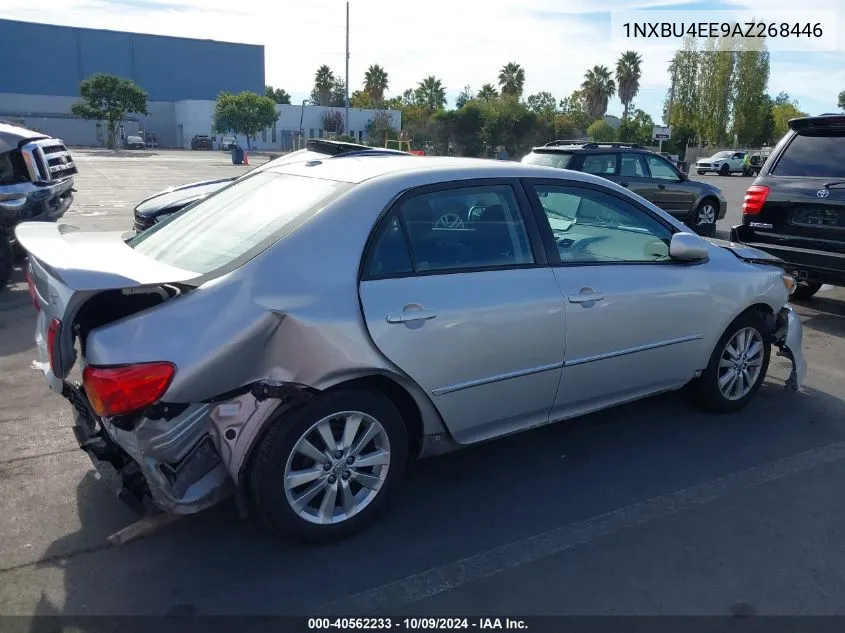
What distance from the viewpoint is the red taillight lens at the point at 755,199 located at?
23.6 feet

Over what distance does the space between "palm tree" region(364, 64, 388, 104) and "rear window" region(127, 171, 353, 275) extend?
8249 centimetres

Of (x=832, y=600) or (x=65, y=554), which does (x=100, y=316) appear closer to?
(x=65, y=554)

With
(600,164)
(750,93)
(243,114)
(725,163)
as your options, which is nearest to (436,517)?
(600,164)

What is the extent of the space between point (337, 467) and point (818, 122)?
6.19m

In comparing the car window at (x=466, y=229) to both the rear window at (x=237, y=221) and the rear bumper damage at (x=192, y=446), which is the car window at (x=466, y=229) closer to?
the rear window at (x=237, y=221)

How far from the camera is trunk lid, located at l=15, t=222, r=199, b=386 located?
2.72 meters

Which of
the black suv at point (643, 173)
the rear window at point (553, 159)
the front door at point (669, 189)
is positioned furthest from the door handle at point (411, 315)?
the front door at point (669, 189)

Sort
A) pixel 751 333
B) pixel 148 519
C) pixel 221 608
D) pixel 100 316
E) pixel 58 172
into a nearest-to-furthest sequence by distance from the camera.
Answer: pixel 221 608, pixel 100 316, pixel 148 519, pixel 751 333, pixel 58 172

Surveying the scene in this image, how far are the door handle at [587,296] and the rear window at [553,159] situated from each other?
7.43 metres

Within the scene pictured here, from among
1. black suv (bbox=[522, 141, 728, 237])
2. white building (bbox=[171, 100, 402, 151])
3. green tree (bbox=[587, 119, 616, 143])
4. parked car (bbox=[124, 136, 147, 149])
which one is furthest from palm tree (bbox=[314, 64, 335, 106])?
black suv (bbox=[522, 141, 728, 237])

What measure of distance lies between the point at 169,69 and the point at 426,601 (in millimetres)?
87993

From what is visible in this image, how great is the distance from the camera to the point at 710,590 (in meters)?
2.96

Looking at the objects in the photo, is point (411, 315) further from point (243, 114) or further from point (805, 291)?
point (243, 114)

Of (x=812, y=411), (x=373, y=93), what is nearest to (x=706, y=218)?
(x=812, y=411)
